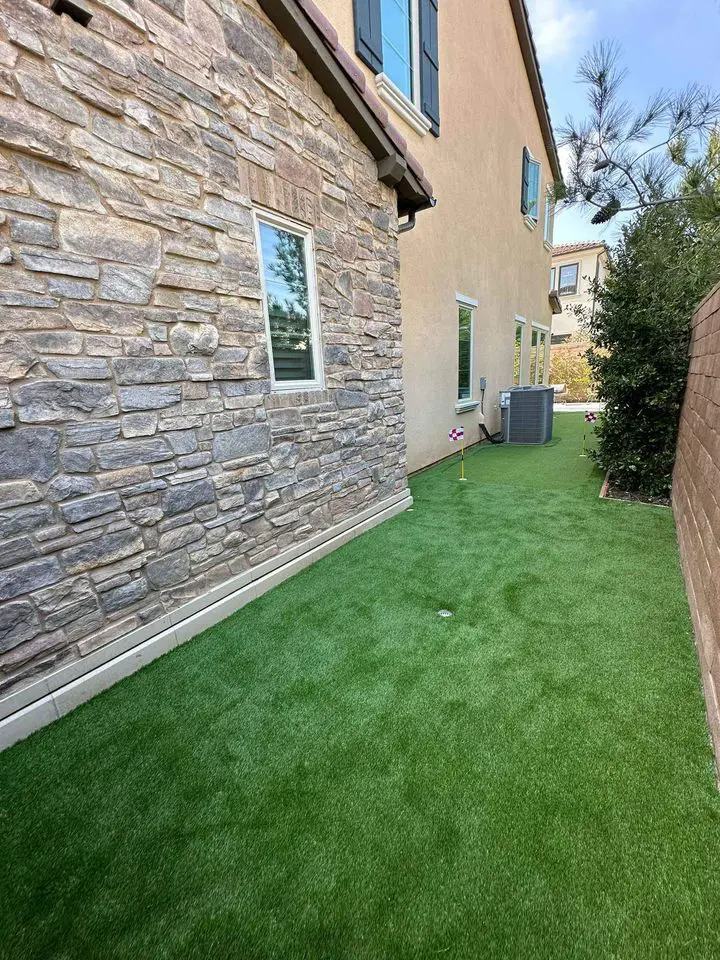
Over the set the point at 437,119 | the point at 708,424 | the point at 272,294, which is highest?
the point at 437,119

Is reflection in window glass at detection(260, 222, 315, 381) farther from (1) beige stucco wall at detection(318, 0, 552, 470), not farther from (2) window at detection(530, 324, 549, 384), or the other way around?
(2) window at detection(530, 324, 549, 384)

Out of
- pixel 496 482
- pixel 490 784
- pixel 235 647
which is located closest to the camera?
pixel 490 784

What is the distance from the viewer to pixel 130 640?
2.14 m

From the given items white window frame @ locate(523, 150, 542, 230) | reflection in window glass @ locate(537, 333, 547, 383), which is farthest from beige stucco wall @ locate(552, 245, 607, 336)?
white window frame @ locate(523, 150, 542, 230)

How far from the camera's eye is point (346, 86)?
9.61 feet

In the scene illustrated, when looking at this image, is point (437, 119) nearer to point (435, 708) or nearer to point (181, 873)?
point (435, 708)

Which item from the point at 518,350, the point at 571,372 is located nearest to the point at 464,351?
the point at 518,350

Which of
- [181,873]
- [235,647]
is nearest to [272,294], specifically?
[235,647]

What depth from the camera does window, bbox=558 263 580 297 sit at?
18375 millimetres

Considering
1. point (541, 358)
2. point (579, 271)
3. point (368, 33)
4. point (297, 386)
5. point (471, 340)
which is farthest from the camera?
point (579, 271)

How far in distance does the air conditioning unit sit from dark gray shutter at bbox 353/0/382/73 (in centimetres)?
517

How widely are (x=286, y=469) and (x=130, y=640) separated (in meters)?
1.44

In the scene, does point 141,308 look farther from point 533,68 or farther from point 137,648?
point 533,68

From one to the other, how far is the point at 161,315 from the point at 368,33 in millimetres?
4485
